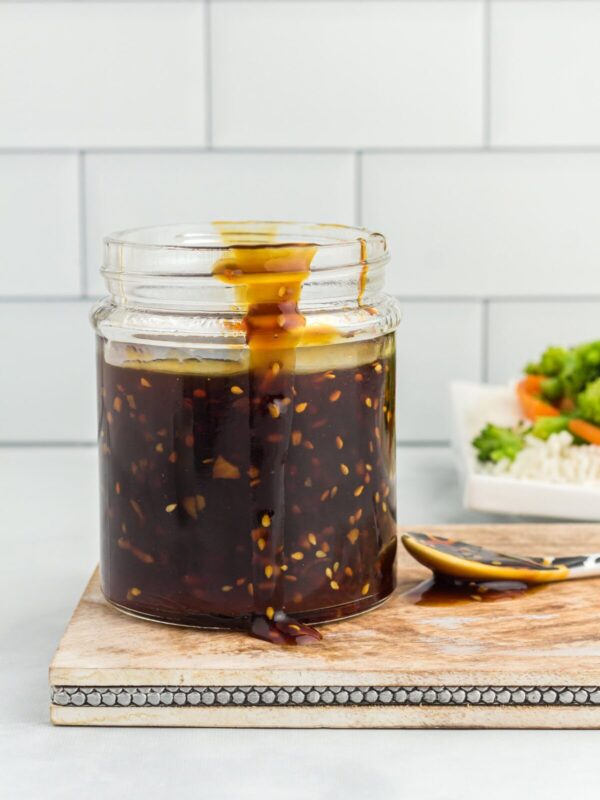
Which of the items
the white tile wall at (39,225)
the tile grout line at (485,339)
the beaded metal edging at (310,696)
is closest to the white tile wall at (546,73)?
the tile grout line at (485,339)

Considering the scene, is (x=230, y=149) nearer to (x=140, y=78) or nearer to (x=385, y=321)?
(x=140, y=78)

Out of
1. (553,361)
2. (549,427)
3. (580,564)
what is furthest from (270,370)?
(553,361)

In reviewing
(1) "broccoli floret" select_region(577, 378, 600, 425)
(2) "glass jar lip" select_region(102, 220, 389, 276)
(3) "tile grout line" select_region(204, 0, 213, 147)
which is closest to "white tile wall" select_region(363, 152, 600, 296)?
(3) "tile grout line" select_region(204, 0, 213, 147)

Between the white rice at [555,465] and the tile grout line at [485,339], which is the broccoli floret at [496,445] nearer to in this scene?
the white rice at [555,465]

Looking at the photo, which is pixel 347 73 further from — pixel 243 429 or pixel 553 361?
pixel 243 429

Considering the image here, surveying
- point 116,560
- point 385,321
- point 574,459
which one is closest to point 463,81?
point 574,459
